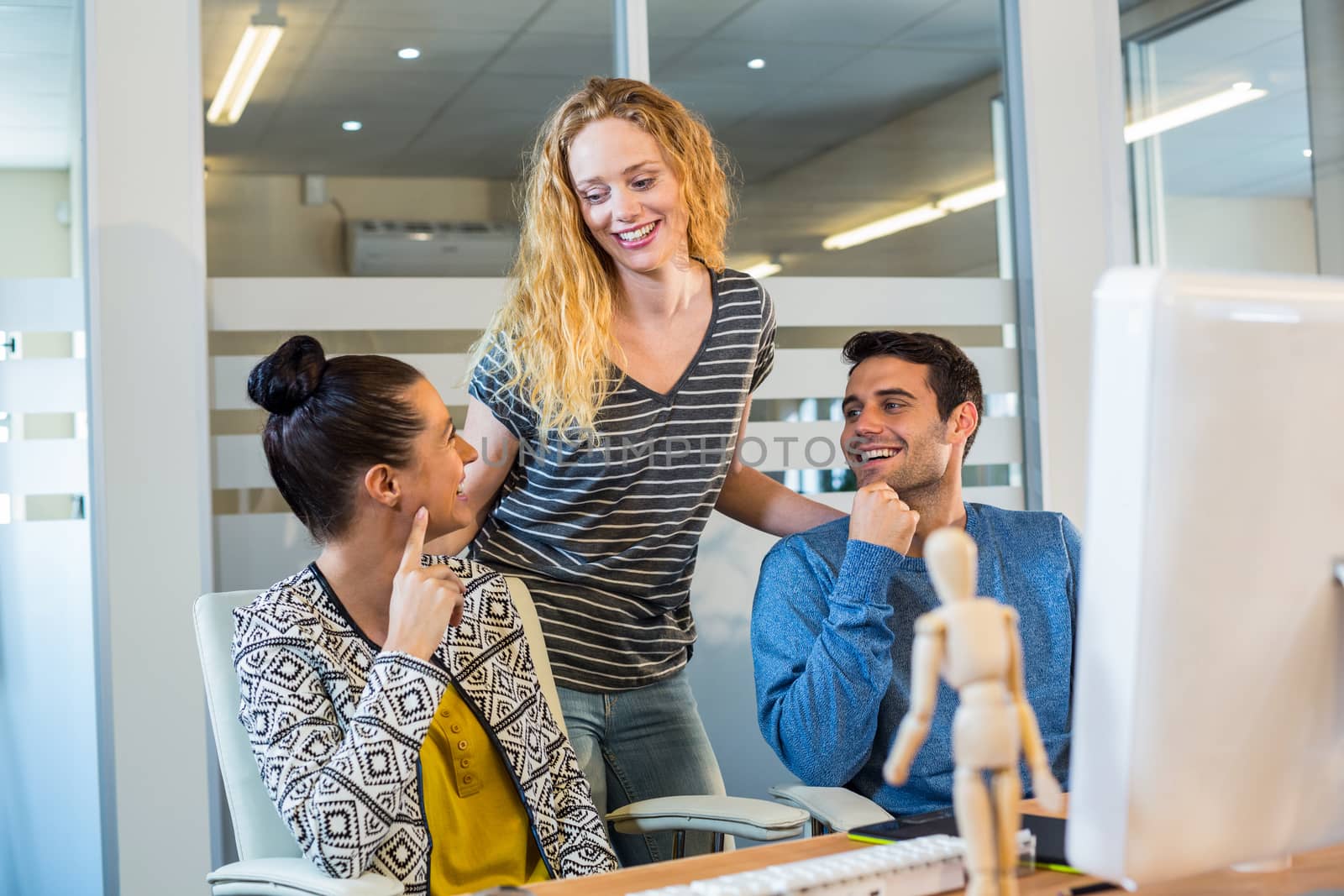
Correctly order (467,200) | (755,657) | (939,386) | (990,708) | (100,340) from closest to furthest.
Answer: (990,708) < (755,657) < (939,386) < (100,340) < (467,200)

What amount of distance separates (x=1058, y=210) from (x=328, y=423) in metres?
2.14

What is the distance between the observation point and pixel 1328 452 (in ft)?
2.89

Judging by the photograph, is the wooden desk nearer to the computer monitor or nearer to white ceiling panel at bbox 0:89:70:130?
the computer monitor

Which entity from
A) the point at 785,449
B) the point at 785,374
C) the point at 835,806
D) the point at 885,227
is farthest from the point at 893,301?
the point at 835,806

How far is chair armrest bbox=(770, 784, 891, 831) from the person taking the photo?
1551mm

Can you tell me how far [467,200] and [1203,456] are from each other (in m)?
2.06

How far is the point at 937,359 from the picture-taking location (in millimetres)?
2121

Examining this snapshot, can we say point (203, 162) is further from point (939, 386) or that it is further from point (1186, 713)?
point (1186, 713)

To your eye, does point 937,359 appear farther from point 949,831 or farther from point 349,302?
point 349,302

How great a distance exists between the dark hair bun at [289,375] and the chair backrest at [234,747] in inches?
12.4

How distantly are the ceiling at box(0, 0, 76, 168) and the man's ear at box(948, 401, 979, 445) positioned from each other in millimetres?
1780

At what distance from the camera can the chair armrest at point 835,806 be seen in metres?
1.55

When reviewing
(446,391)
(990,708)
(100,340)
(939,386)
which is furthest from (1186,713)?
(100,340)

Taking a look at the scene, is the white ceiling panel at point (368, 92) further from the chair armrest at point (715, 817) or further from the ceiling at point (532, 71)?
the chair armrest at point (715, 817)
